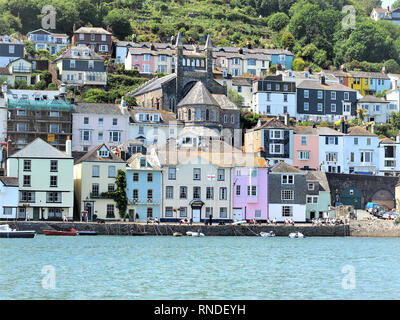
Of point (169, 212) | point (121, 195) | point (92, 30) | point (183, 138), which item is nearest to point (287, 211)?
point (169, 212)

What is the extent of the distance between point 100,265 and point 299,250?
19.4 m

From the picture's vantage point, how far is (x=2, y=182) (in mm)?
75812

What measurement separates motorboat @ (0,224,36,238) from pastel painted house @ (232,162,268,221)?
76.0 ft

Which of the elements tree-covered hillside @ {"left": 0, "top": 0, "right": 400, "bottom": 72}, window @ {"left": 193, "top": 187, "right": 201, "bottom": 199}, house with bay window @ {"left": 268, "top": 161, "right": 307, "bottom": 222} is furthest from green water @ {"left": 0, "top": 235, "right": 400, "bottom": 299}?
tree-covered hillside @ {"left": 0, "top": 0, "right": 400, "bottom": 72}

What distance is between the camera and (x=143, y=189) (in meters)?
83.4

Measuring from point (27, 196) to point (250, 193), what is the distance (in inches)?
873

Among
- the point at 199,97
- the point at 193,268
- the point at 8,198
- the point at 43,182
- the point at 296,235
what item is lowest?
the point at 193,268

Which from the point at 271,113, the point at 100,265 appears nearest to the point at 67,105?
the point at 271,113

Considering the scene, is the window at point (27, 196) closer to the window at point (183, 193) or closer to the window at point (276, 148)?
the window at point (183, 193)

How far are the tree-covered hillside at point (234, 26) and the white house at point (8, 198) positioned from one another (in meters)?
77.8

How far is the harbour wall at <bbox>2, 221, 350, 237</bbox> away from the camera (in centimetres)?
7406

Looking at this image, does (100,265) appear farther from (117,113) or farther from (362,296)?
(117,113)

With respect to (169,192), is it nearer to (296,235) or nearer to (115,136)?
(296,235)

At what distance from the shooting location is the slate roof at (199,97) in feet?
351
